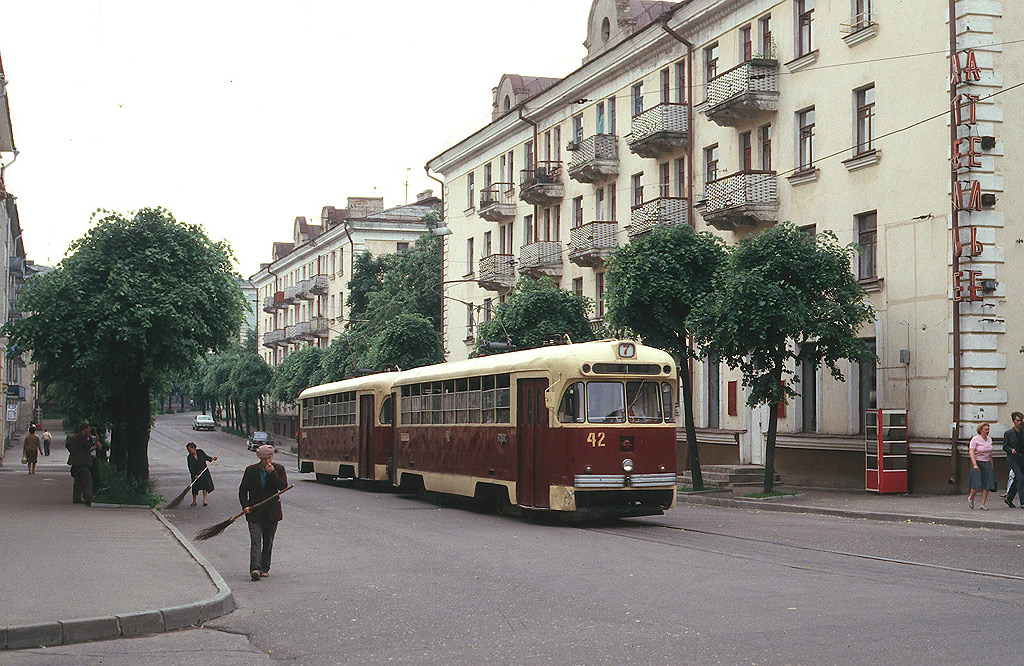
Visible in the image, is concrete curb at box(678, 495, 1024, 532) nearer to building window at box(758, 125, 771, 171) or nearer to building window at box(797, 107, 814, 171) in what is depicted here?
building window at box(797, 107, 814, 171)

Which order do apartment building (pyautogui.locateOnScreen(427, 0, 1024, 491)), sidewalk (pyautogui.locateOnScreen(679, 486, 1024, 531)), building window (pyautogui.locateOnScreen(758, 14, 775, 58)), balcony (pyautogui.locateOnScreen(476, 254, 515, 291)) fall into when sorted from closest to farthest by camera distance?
sidewalk (pyautogui.locateOnScreen(679, 486, 1024, 531))
apartment building (pyautogui.locateOnScreen(427, 0, 1024, 491))
building window (pyautogui.locateOnScreen(758, 14, 775, 58))
balcony (pyautogui.locateOnScreen(476, 254, 515, 291))

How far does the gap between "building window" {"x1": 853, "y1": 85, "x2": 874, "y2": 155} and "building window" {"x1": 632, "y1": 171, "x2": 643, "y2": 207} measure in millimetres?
11280

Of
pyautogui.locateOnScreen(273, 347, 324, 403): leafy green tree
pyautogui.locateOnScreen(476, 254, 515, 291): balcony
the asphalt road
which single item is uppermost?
pyautogui.locateOnScreen(476, 254, 515, 291): balcony

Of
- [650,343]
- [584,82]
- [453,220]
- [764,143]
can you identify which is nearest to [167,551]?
[650,343]

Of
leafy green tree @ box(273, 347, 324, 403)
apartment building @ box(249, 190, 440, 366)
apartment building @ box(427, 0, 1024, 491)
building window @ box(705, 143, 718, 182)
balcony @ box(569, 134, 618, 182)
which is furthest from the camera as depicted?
apartment building @ box(249, 190, 440, 366)

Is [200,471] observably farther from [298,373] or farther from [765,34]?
[298,373]

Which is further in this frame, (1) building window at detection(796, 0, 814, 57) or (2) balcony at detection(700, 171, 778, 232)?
(2) balcony at detection(700, 171, 778, 232)

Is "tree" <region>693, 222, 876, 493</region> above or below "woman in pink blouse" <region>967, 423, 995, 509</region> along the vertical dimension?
above

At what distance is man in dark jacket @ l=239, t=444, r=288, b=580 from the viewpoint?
13.9 meters

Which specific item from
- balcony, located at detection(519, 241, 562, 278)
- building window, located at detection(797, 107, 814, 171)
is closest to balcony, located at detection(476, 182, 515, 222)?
balcony, located at detection(519, 241, 562, 278)

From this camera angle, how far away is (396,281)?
67.1 meters

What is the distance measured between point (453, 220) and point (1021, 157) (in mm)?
34748

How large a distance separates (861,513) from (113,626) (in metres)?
16.1

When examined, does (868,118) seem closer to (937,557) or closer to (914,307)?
(914,307)
